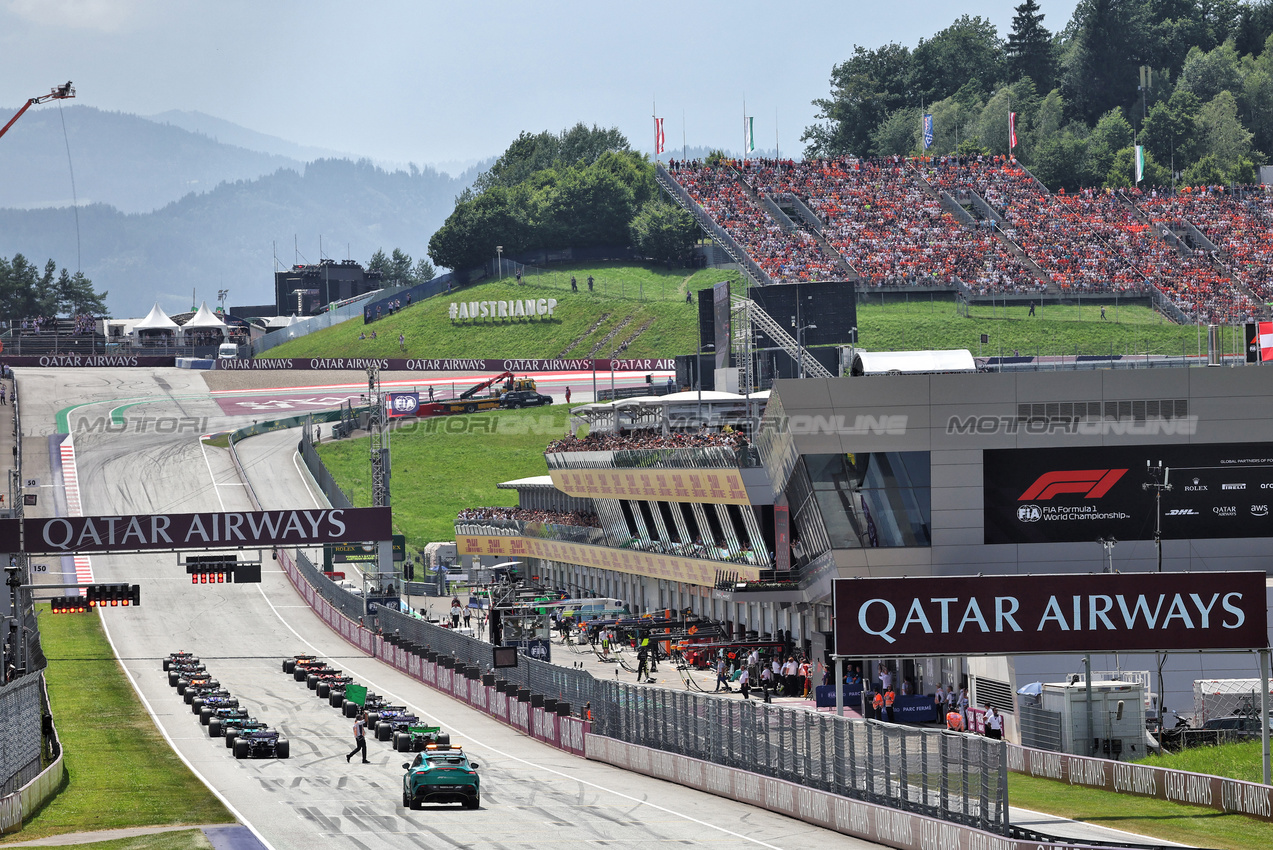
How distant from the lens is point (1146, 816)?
2612cm

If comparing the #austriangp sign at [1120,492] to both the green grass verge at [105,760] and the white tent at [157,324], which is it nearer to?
the green grass verge at [105,760]

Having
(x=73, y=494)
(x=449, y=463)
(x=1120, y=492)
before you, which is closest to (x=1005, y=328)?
(x=449, y=463)

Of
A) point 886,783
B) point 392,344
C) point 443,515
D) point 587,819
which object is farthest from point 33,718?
point 392,344

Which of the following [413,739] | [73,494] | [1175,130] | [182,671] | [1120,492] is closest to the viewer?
[413,739]

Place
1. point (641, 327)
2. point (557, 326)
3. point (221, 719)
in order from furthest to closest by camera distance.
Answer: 1. point (557, 326)
2. point (641, 327)
3. point (221, 719)

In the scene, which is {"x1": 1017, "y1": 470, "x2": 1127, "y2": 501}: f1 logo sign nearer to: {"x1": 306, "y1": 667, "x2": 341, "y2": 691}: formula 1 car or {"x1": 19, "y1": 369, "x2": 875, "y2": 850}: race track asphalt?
{"x1": 19, "y1": 369, "x2": 875, "y2": 850}: race track asphalt

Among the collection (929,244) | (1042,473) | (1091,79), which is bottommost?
(1042,473)

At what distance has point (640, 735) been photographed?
37531mm

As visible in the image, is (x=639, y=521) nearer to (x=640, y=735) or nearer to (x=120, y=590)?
(x=120, y=590)

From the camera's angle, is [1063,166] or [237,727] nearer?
[237,727]

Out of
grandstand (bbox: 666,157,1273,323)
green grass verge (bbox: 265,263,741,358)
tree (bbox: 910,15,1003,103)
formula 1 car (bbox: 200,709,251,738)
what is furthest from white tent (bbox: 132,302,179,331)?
formula 1 car (bbox: 200,709,251,738)

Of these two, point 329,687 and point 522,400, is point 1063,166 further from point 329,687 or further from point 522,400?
point 329,687

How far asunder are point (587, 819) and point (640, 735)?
7.71 metres

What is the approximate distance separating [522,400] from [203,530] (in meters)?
52.0
